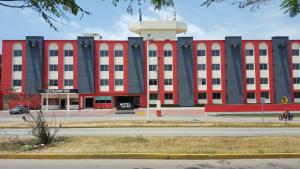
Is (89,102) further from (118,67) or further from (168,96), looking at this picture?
(168,96)

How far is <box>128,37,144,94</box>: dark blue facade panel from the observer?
214ft

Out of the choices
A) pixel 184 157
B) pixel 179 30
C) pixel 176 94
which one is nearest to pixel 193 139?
pixel 184 157

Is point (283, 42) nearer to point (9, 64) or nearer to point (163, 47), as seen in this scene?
point (163, 47)

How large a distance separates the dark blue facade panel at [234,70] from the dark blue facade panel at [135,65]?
1668 centimetres

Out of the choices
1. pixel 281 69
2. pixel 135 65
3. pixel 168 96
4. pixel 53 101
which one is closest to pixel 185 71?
pixel 168 96

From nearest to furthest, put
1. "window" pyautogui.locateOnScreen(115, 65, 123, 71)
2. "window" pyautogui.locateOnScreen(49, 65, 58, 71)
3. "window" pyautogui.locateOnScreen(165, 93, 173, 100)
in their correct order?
"window" pyautogui.locateOnScreen(49, 65, 58, 71) < "window" pyautogui.locateOnScreen(115, 65, 123, 71) < "window" pyautogui.locateOnScreen(165, 93, 173, 100)

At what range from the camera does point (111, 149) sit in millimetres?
12562

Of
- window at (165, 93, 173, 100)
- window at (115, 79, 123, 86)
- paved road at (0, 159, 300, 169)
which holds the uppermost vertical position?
window at (115, 79, 123, 86)

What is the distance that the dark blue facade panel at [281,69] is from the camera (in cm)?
6625

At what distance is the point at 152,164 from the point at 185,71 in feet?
185

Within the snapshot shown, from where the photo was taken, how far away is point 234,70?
66438 mm

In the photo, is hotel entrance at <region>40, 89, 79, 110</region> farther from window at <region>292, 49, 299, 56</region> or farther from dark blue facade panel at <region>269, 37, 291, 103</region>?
window at <region>292, 49, 299, 56</region>

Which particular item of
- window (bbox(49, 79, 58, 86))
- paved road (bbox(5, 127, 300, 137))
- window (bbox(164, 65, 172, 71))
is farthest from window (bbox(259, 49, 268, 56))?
paved road (bbox(5, 127, 300, 137))

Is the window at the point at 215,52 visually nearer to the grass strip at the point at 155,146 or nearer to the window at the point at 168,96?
the window at the point at 168,96
